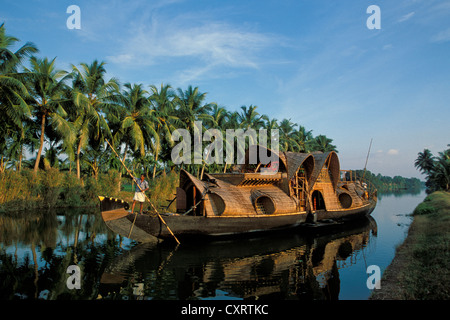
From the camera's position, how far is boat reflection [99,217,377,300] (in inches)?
234

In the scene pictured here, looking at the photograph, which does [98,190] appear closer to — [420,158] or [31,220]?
[31,220]

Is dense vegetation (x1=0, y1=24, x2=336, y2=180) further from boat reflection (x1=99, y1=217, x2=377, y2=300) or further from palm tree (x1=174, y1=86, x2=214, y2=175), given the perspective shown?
boat reflection (x1=99, y1=217, x2=377, y2=300)

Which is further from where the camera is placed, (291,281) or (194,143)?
(194,143)

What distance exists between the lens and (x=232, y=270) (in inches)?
291

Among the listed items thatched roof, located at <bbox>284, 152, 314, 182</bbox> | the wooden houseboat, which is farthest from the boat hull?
thatched roof, located at <bbox>284, 152, 314, 182</bbox>

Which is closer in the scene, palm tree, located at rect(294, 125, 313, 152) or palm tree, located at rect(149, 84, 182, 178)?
palm tree, located at rect(149, 84, 182, 178)

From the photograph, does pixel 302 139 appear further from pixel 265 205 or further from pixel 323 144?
pixel 265 205

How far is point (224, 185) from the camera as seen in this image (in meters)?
11.5

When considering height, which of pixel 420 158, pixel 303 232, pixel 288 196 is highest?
pixel 420 158

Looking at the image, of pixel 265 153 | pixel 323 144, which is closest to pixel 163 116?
pixel 265 153

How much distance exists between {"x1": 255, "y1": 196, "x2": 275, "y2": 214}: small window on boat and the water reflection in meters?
1.15
